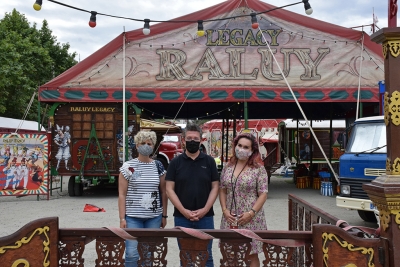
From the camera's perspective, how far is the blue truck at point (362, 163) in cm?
782

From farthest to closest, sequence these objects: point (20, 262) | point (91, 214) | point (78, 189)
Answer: point (78, 189) → point (91, 214) → point (20, 262)

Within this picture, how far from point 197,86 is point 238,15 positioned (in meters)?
2.37

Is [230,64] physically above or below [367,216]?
above

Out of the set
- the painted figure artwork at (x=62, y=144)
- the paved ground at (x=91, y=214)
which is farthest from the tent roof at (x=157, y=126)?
the painted figure artwork at (x=62, y=144)

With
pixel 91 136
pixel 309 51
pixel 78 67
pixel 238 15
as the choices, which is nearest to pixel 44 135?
pixel 91 136

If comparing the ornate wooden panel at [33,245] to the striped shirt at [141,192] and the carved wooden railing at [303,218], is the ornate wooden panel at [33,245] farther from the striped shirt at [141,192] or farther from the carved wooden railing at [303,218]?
the carved wooden railing at [303,218]

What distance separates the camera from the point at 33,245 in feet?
9.85

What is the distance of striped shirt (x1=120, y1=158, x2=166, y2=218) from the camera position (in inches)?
177

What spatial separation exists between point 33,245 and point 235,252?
1360mm

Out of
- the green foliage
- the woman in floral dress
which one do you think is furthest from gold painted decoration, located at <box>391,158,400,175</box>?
the green foliage

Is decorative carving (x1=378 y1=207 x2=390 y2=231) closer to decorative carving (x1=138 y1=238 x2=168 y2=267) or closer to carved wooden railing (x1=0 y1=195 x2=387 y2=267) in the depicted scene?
carved wooden railing (x1=0 y1=195 x2=387 y2=267)

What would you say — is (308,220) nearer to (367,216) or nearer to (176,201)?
(176,201)

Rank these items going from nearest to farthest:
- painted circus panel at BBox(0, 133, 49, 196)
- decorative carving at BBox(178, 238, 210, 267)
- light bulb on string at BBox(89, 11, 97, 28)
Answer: decorative carving at BBox(178, 238, 210, 267) → light bulb on string at BBox(89, 11, 97, 28) → painted circus panel at BBox(0, 133, 49, 196)

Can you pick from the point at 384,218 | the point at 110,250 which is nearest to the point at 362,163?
the point at 384,218
